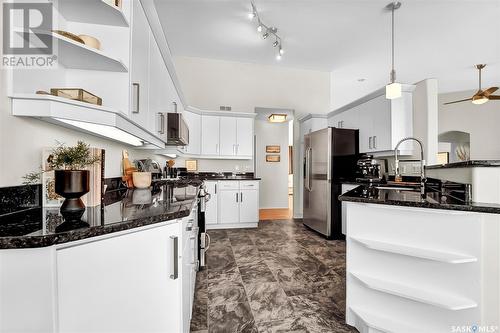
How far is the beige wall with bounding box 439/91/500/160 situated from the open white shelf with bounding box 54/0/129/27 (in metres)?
8.06

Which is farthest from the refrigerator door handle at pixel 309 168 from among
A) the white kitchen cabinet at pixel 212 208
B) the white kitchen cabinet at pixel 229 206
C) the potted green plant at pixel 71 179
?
the potted green plant at pixel 71 179

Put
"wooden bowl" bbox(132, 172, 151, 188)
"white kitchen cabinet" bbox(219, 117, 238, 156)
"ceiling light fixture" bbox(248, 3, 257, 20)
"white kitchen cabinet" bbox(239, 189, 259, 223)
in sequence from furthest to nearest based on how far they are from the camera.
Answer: "white kitchen cabinet" bbox(219, 117, 238, 156) → "white kitchen cabinet" bbox(239, 189, 259, 223) → "ceiling light fixture" bbox(248, 3, 257, 20) → "wooden bowl" bbox(132, 172, 151, 188)

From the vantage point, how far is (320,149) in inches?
162

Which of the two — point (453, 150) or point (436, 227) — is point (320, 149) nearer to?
point (436, 227)

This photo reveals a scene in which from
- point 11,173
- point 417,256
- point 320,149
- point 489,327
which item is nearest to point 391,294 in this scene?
point 417,256

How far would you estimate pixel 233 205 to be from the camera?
435 cm

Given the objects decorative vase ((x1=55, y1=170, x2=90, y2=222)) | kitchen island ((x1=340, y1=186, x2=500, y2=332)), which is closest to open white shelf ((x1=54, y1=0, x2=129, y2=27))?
decorative vase ((x1=55, y1=170, x2=90, y2=222))

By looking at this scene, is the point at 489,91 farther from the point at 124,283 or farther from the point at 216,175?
the point at 124,283

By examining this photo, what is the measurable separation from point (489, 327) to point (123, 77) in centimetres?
254

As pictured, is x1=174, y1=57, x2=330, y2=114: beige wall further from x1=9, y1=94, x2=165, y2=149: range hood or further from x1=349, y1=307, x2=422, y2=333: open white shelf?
x1=349, y1=307, x2=422, y2=333: open white shelf

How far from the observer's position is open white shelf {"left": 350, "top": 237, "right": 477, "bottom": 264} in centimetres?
130

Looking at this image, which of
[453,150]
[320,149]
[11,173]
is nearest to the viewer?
[11,173]

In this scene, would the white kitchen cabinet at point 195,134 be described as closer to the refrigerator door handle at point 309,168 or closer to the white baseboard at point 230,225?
the white baseboard at point 230,225

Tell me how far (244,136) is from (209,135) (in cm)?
70
